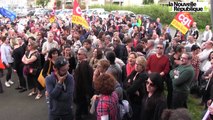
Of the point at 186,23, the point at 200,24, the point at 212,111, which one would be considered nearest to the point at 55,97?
the point at 212,111

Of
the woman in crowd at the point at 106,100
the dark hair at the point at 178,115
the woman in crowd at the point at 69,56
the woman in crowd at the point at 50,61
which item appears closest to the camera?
the dark hair at the point at 178,115

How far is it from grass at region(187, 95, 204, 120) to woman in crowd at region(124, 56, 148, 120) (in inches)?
95.3

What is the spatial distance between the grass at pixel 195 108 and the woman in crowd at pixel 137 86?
242 cm

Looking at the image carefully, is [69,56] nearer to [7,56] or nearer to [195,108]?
[7,56]

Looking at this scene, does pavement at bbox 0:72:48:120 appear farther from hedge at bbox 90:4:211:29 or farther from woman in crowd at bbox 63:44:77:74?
hedge at bbox 90:4:211:29

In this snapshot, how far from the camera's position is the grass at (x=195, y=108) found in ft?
24.1

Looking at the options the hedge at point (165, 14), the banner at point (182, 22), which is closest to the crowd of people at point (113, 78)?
the banner at point (182, 22)

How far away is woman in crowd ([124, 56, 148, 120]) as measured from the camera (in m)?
5.25

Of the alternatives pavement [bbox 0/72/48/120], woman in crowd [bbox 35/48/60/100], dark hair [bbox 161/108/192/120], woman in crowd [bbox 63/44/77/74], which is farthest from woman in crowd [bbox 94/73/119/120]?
woman in crowd [bbox 63/44/77/74]

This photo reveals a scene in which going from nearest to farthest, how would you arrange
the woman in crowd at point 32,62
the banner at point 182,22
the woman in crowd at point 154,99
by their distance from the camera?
1. the woman in crowd at point 154,99
2. the woman in crowd at point 32,62
3. the banner at point 182,22

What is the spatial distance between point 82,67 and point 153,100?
239cm

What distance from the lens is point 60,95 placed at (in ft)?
15.5

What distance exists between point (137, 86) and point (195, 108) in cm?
338

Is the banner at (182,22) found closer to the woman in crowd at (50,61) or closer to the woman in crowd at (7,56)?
the woman in crowd at (50,61)
